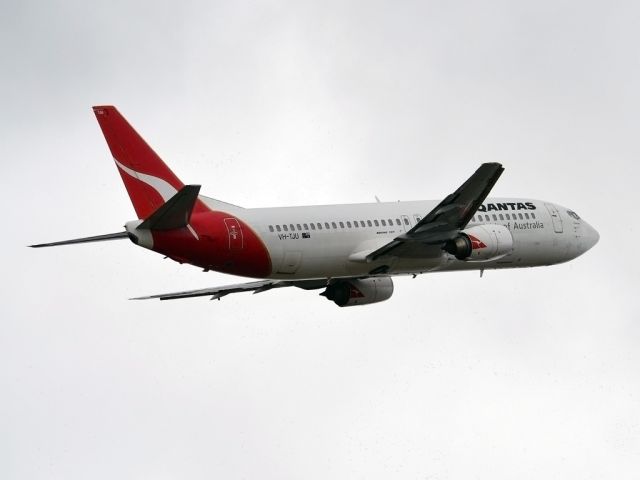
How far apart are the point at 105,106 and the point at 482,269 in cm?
1954

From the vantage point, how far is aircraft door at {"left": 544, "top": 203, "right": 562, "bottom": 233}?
70.4 metres

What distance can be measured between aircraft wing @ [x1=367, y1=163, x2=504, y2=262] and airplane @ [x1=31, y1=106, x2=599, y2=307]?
0.17 feet

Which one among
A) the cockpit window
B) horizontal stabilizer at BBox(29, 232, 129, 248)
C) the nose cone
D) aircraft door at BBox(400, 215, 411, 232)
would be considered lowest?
horizontal stabilizer at BBox(29, 232, 129, 248)

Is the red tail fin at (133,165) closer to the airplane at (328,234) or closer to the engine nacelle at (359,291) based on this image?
the airplane at (328,234)

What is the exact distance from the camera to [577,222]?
72062 millimetres

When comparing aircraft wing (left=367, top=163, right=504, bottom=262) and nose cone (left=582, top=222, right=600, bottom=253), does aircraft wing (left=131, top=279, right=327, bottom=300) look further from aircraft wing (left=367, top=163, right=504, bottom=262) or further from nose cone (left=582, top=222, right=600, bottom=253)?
nose cone (left=582, top=222, right=600, bottom=253)

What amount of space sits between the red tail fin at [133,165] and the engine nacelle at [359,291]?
1168cm

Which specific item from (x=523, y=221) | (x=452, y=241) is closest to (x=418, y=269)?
(x=452, y=241)

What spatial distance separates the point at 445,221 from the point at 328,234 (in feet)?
16.7

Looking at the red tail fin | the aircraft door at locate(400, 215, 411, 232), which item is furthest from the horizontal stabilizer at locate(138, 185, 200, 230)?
the aircraft door at locate(400, 215, 411, 232)

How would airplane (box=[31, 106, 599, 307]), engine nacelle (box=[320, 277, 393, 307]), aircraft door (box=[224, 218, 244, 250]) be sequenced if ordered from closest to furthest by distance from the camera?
airplane (box=[31, 106, 599, 307]) → aircraft door (box=[224, 218, 244, 250]) → engine nacelle (box=[320, 277, 393, 307])

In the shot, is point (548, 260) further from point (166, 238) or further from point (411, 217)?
point (166, 238)

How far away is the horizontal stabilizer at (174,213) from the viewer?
181 ft

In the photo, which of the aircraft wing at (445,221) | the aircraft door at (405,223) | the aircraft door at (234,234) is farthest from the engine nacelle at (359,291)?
the aircraft door at (234,234)
